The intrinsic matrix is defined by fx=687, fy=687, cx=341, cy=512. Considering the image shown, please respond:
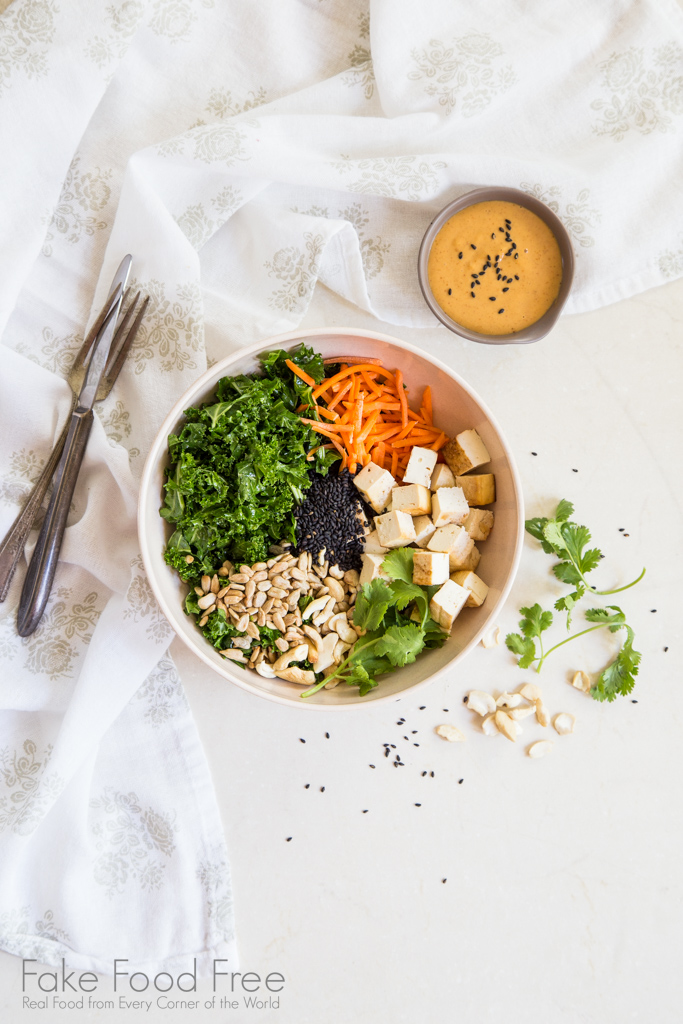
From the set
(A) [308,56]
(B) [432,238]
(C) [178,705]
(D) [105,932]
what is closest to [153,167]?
(A) [308,56]

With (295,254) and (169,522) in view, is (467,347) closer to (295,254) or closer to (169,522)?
(295,254)

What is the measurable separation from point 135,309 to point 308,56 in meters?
1.03

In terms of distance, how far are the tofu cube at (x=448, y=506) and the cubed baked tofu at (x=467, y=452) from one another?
73 millimetres

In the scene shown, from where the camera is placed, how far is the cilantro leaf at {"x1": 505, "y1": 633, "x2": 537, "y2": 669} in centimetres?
220

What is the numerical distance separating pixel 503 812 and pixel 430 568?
0.97m

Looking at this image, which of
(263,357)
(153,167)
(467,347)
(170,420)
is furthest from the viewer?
(467,347)

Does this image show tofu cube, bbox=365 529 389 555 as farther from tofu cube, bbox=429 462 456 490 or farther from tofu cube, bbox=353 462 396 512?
tofu cube, bbox=429 462 456 490

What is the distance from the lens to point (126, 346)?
216cm

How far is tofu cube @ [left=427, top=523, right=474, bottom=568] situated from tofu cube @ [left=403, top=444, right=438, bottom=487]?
15 cm

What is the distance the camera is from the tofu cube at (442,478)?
2.02m

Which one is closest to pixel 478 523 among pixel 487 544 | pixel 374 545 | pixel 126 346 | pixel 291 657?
pixel 487 544

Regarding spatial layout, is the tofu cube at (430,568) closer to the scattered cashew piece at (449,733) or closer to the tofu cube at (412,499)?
the tofu cube at (412,499)

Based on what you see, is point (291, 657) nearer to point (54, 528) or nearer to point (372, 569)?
point (372, 569)

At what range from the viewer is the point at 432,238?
2182 mm
